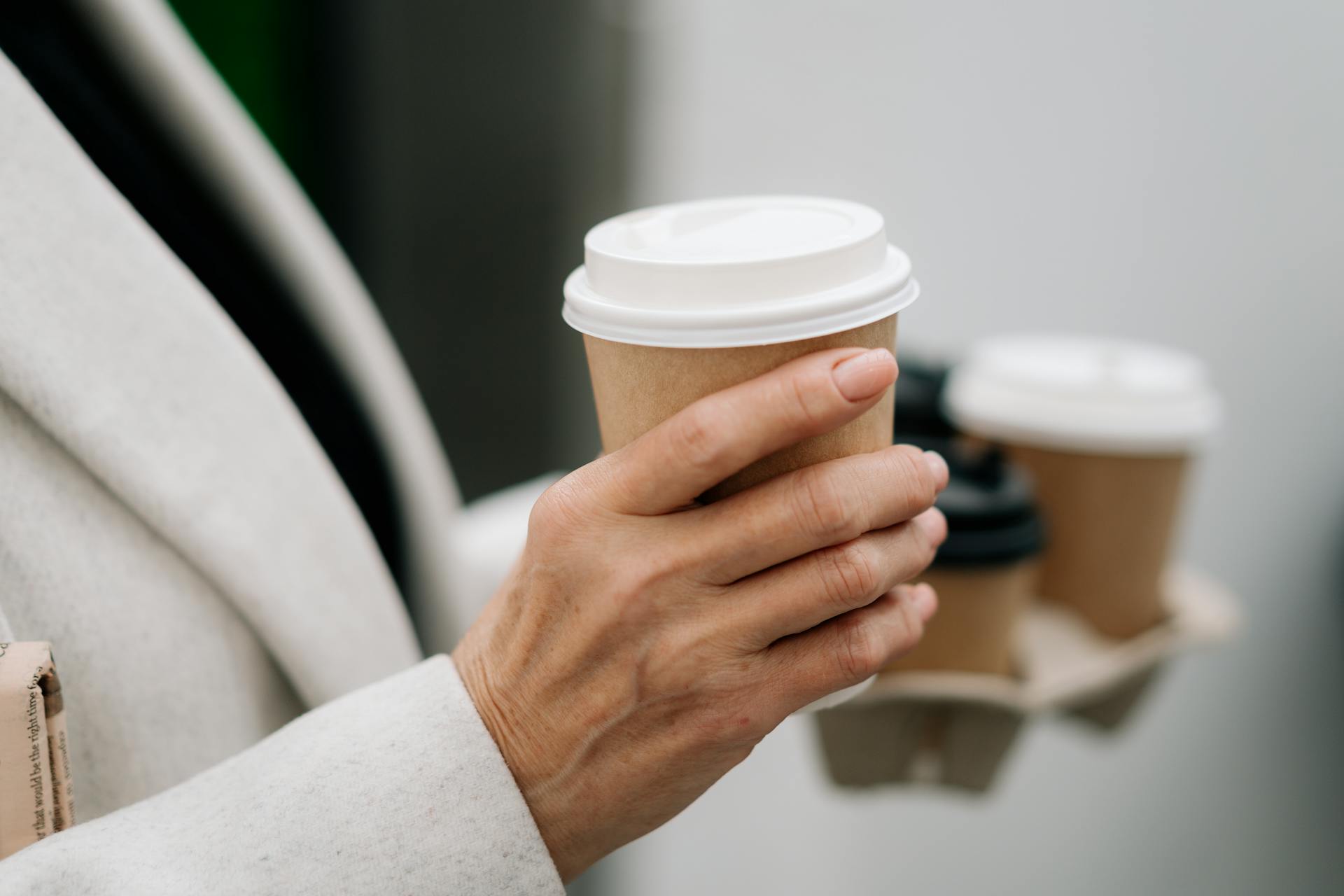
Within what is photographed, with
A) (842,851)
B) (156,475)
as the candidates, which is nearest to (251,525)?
(156,475)

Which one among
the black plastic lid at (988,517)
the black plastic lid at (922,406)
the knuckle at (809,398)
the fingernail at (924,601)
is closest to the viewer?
the knuckle at (809,398)

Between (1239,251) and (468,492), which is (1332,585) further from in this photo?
(468,492)

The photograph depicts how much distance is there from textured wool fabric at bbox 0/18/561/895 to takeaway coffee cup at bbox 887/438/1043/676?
40 cm

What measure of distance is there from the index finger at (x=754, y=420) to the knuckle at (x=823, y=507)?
0.02 meters

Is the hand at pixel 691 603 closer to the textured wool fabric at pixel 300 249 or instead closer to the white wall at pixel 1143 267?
the textured wool fabric at pixel 300 249

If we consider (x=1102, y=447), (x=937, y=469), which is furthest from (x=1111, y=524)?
(x=937, y=469)

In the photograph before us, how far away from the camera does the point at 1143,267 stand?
914 millimetres

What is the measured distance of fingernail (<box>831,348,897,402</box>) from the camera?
1.05 feet

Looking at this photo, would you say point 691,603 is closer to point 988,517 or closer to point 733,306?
point 733,306

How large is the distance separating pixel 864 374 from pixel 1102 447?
0.49m

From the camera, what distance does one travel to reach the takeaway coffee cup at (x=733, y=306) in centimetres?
33

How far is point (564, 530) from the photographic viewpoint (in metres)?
0.34

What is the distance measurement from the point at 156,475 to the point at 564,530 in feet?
0.76

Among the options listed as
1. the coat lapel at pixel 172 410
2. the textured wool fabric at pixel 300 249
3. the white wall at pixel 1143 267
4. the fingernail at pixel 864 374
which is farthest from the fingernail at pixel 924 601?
the white wall at pixel 1143 267
